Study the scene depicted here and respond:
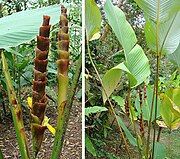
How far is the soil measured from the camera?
109cm

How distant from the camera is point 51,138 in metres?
1.29

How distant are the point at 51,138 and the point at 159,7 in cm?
83

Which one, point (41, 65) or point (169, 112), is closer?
point (41, 65)

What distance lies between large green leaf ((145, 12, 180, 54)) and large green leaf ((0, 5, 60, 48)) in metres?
0.23

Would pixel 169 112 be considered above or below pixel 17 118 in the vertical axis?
below

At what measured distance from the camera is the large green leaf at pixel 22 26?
0.40 meters

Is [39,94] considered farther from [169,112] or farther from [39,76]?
[169,112]

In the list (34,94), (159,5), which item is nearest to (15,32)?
(34,94)

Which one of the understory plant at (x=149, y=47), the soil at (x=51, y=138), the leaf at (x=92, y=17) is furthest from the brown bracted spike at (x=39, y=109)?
the soil at (x=51, y=138)

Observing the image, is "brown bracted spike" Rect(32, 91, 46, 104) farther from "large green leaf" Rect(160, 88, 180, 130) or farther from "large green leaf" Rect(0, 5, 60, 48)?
"large green leaf" Rect(160, 88, 180, 130)

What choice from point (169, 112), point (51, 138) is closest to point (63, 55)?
point (169, 112)

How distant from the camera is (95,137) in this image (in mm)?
1053

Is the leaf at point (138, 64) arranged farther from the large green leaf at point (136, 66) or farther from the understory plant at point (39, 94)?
the understory plant at point (39, 94)

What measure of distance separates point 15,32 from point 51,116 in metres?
0.82
